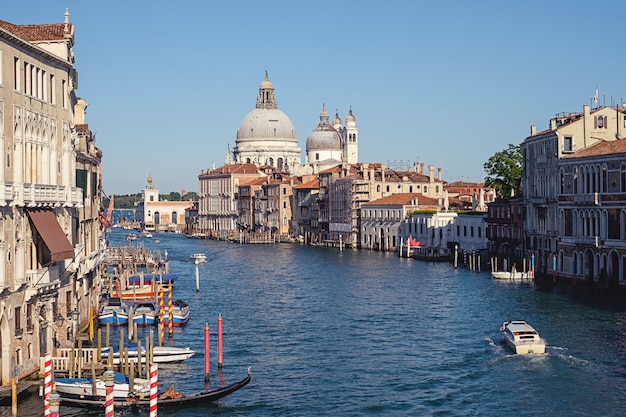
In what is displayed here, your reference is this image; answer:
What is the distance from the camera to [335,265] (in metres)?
59.7

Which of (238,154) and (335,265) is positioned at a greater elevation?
(238,154)

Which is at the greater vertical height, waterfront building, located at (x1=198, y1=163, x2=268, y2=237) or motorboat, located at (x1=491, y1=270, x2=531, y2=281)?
waterfront building, located at (x1=198, y1=163, x2=268, y2=237)

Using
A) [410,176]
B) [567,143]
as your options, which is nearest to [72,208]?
[567,143]

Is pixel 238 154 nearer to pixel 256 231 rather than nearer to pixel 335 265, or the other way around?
pixel 256 231

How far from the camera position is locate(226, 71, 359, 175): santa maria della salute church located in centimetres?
12400

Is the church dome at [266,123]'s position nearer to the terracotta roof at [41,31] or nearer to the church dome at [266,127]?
the church dome at [266,127]

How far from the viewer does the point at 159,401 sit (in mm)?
19969

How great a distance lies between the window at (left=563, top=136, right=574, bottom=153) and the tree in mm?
19093

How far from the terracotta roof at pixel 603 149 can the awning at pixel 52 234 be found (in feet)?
73.8

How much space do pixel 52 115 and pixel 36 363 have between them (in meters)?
5.26

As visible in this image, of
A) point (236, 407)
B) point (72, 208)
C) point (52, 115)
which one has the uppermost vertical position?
point (52, 115)

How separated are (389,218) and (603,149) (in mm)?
36453

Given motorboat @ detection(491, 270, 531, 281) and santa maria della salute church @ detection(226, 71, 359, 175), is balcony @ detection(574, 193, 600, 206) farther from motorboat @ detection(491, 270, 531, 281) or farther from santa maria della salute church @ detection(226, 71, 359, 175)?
santa maria della salute church @ detection(226, 71, 359, 175)

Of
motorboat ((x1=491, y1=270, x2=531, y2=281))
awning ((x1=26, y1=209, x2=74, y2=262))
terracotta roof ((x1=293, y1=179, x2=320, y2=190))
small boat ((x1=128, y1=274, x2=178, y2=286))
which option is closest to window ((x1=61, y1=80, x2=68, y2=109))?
awning ((x1=26, y1=209, x2=74, y2=262))
